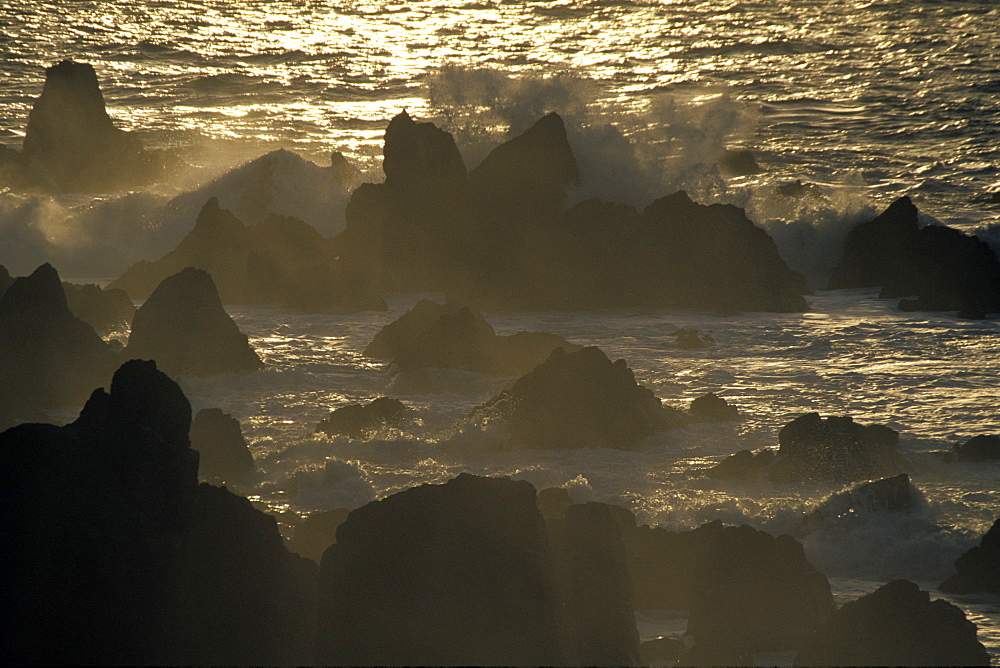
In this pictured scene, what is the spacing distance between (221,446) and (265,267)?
36.1ft

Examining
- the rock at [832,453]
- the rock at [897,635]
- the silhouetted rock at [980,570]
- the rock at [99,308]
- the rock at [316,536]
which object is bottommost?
the rock at [99,308]

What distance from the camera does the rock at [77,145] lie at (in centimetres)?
3331

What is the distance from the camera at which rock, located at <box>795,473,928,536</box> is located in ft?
40.6

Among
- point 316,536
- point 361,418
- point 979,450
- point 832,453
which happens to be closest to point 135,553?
point 316,536

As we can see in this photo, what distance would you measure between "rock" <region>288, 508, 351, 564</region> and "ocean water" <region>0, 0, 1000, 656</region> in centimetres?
260

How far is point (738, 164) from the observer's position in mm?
32781

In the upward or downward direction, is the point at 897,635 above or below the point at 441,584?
below

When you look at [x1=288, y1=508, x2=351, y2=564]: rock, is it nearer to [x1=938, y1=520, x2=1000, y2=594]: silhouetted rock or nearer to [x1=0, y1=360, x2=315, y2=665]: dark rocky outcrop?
[x1=0, y1=360, x2=315, y2=665]: dark rocky outcrop

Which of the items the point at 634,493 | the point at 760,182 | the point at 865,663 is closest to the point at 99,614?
the point at 865,663

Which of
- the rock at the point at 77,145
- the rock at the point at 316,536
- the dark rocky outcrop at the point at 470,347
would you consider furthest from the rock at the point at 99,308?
the rock at the point at 77,145

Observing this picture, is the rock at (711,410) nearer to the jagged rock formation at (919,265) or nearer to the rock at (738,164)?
the jagged rock formation at (919,265)

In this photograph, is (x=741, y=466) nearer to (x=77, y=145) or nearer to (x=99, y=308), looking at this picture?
(x=99, y=308)

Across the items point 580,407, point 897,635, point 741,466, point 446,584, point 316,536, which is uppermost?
point 446,584

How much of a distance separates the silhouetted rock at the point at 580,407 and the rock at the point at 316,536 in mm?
5059
